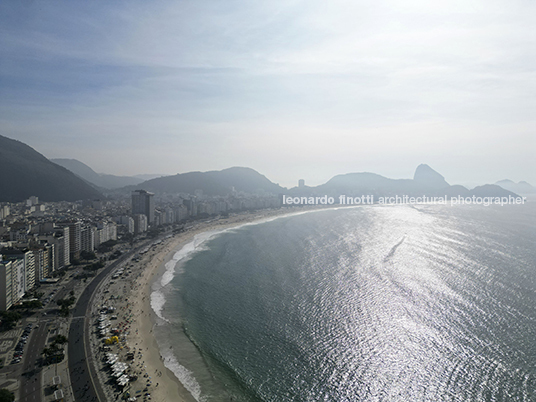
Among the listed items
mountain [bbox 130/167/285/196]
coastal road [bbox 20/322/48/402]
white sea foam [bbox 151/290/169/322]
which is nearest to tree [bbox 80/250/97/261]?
white sea foam [bbox 151/290/169/322]

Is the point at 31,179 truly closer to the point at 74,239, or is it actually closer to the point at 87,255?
the point at 74,239

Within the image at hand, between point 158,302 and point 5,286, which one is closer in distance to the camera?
point 5,286

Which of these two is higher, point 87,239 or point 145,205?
point 145,205

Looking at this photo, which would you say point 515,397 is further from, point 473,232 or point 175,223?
point 175,223

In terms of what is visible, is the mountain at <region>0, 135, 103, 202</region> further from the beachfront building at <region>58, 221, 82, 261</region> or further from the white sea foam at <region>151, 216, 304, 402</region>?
the beachfront building at <region>58, 221, 82, 261</region>

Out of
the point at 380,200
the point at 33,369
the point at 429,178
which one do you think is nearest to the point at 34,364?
the point at 33,369

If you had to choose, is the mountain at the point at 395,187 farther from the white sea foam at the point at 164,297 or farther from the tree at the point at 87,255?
the tree at the point at 87,255

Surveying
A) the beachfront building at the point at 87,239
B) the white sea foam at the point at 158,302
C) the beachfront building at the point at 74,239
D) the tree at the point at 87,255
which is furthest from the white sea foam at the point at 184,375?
the beachfront building at the point at 87,239
